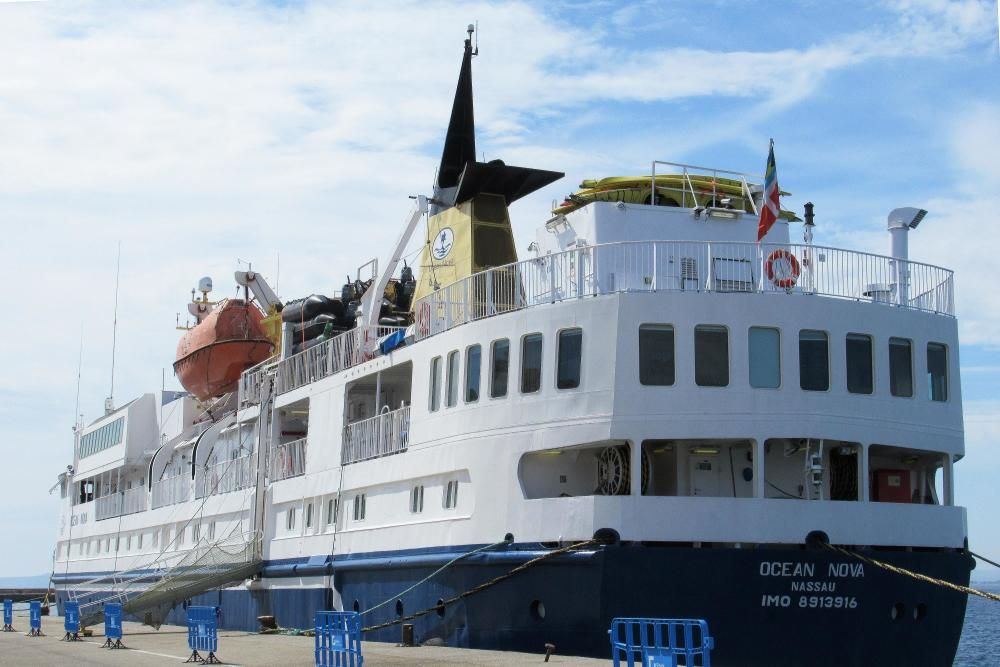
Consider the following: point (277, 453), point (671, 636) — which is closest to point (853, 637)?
point (671, 636)

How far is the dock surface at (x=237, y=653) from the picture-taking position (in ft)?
56.2

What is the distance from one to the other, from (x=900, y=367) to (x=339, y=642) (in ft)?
29.5

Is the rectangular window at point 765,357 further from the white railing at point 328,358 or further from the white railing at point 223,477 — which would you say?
the white railing at point 223,477

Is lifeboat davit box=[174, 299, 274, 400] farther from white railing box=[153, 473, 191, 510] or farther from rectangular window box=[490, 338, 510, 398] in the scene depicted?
rectangular window box=[490, 338, 510, 398]

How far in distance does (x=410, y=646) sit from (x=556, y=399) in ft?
15.3

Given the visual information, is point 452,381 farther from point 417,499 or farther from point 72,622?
point 72,622

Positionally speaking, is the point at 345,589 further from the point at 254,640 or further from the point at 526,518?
the point at 526,518

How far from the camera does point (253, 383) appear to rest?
31.1 meters

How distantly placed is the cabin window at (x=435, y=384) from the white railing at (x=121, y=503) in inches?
699

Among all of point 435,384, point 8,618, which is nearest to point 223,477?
point 8,618

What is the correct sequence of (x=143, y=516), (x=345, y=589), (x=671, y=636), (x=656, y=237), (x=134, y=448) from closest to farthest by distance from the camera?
(x=671, y=636) < (x=656, y=237) < (x=345, y=589) < (x=143, y=516) < (x=134, y=448)

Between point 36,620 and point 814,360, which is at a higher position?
point 814,360

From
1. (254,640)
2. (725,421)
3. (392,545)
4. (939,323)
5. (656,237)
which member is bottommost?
(254,640)

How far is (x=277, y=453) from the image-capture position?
92.0ft
